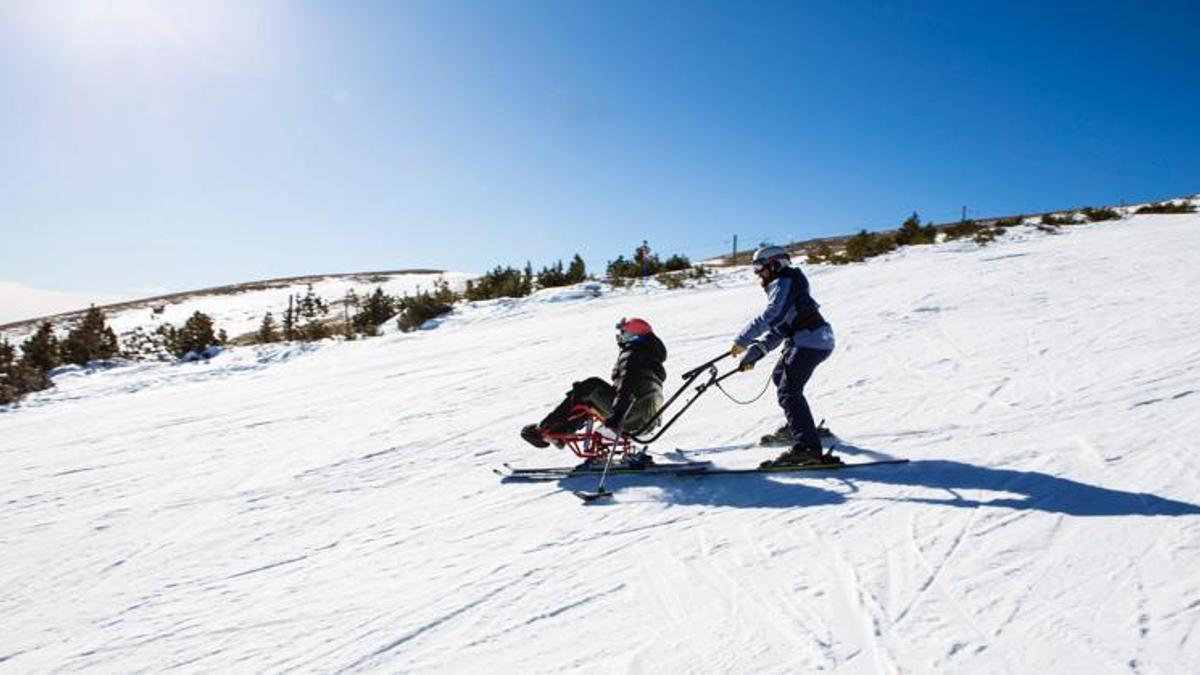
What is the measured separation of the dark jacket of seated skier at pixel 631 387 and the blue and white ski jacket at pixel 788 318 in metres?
0.82

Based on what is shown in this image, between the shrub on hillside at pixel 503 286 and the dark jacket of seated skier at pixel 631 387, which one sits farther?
the shrub on hillside at pixel 503 286

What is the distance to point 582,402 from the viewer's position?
233 inches

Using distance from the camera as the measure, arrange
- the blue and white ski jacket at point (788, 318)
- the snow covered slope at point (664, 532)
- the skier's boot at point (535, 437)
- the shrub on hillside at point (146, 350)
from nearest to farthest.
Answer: the snow covered slope at point (664, 532) < the blue and white ski jacket at point (788, 318) < the skier's boot at point (535, 437) < the shrub on hillside at point (146, 350)

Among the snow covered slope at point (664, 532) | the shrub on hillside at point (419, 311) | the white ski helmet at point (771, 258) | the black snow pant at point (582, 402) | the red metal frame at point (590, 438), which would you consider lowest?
the snow covered slope at point (664, 532)

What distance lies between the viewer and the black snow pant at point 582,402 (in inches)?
229

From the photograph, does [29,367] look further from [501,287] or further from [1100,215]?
[1100,215]

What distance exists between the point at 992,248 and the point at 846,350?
13.0 meters

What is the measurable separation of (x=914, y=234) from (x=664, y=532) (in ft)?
79.0

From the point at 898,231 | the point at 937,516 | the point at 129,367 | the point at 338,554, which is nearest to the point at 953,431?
the point at 937,516

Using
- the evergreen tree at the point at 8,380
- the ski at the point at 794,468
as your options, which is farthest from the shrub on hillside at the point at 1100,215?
the evergreen tree at the point at 8,380

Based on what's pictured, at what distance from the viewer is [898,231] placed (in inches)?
998

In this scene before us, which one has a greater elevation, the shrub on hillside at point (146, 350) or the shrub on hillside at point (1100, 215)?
the shrub on hillside at point (1100, 215)

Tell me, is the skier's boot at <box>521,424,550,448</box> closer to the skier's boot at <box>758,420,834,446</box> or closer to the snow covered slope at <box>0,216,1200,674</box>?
the snow covered slope at <box>0,216,1200,674</box>

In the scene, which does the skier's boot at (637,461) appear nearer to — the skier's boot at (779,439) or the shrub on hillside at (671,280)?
the skier's boot at (779,439)
